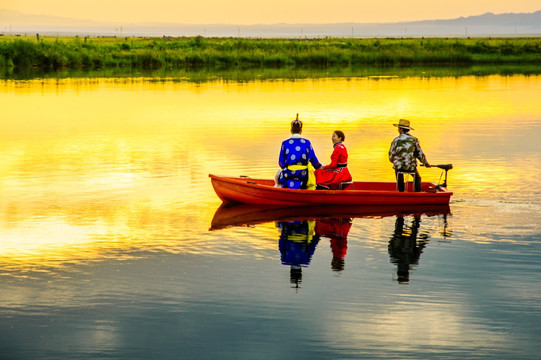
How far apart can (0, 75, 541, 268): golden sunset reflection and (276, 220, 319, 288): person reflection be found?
19.1 inches

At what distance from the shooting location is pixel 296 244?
547 inches

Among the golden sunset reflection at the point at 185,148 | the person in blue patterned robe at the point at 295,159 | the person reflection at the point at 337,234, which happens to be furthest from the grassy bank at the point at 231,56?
the person reflection at the point at 337,234

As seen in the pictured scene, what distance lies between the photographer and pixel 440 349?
358 inches

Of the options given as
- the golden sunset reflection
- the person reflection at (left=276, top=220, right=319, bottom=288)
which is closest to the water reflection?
the person reflection at (left=276, top=220, right=319, bottom=288)

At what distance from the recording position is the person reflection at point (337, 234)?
41.6ft

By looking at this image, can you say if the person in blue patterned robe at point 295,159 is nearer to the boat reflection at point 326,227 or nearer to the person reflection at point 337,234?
the boat reflection at point 326,227

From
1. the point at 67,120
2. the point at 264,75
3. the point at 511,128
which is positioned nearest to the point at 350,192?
the point at 511,128

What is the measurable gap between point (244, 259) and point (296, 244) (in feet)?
4.35

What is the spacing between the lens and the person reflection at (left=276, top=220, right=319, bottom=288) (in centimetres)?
1237

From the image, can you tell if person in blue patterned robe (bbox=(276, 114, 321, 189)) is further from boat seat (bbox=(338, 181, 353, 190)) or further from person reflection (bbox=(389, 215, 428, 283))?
person reflection (bbox=(389, 215, 428, 283))

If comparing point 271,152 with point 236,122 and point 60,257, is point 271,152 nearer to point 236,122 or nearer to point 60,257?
point 236,122

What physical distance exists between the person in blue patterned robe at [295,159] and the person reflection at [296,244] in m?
1.07

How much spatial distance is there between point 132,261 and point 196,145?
43.8 ft

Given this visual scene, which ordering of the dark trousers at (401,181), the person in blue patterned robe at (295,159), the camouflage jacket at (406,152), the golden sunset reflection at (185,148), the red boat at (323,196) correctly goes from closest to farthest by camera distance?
the golden sunset reflection at (185,148) → the person in blue patterned robe at (295,159) → the red boat at (323,196) → the camouflage jacket at (406,152) → the dark trousers at (401,181)
